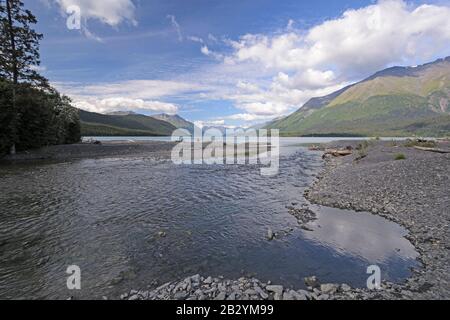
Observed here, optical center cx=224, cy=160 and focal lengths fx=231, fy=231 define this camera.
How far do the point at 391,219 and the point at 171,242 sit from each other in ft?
39.7

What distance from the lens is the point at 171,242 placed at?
10.9m

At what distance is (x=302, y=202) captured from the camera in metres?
17.2

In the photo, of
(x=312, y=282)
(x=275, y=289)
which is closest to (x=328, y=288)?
(x=312, y=282)

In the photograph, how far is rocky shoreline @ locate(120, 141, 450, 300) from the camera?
677 centimetres

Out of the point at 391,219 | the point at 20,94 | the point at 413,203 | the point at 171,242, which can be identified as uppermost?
the point at 20,94

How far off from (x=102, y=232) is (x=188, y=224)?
14.3 ft

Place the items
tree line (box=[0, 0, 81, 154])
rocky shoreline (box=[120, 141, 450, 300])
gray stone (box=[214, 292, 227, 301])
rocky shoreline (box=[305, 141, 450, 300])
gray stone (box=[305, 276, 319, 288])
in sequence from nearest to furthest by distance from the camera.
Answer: gray stone (box=[214, 292, 227, 301]) < rocky shoreline (box=[120, 141, 450, 300]) < rocky shoreline (box=[305, 141, 450, 300]) < gray stone (box=[305, 276, 319, 288]) < tree line (box=[0, 0, 81, 154])

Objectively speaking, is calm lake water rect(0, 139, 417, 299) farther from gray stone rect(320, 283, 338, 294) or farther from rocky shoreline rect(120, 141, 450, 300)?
gray stone rect(320, 283, 338, 294)

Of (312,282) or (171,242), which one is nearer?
(312,282)

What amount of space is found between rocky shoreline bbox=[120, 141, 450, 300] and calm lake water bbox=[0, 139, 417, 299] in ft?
2.09

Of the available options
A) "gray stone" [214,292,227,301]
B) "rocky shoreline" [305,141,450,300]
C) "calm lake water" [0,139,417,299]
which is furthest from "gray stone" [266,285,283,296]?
"rocky shoreline" [305,141,450,300]

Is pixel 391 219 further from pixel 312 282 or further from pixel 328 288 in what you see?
pixel 328 288
